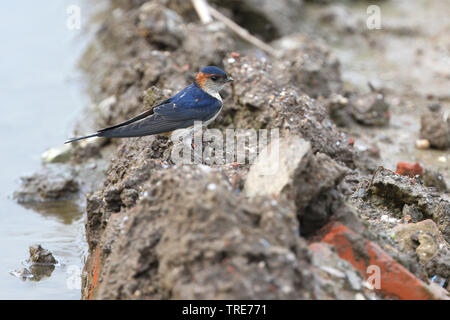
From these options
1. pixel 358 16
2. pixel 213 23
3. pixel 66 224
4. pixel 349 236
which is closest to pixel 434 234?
pixel 349 236

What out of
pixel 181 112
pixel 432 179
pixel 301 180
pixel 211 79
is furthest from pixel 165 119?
pixel 432 179

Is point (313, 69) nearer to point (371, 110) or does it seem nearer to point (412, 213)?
point (371, 110)

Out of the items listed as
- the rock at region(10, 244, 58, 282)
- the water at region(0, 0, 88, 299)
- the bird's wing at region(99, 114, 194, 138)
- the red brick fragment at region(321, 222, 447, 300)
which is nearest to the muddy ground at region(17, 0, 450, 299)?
the red brick fragment at region(321, 222, 447, 300)

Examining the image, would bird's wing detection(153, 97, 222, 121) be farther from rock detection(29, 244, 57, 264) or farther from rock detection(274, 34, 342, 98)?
rock detection(274, 34, 342, 98)

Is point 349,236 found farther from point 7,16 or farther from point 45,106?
point 7,16

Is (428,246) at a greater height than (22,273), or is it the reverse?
(428,246)

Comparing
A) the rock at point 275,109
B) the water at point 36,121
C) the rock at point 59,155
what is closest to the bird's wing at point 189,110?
the rock at point 275,109
